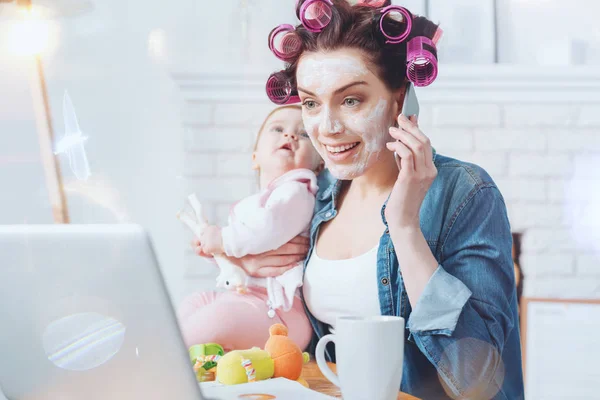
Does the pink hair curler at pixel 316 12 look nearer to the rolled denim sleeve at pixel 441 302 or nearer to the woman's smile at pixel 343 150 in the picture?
the woman's smile at pixel 343 150

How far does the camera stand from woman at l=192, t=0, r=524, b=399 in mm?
842

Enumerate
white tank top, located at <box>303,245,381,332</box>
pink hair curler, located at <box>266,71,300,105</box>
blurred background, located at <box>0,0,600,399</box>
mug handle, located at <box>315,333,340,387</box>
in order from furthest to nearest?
blurred background, located at <box>0,0,600,399</box>, pink hair curler, located at <box>266,71,300,105</box>, white tank top, located at <box>303,245,381,332</box>, mug handle, located at <box>315,333,340,387</box>

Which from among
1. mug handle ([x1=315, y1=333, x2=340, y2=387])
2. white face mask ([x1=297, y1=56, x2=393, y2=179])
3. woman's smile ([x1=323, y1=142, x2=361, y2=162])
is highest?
white face mask ([x1=297, y1=56, x2=393, y2=179])

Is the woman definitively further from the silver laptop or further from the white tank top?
the silver laptop

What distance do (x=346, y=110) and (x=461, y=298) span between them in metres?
0.33

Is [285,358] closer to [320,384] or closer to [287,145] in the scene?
[320,384]

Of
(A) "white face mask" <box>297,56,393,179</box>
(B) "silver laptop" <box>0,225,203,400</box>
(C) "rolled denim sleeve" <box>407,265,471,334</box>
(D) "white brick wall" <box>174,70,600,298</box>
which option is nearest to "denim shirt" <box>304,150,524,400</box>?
(C) "rolled denim sleeve" <box>407,265,471,334</box>

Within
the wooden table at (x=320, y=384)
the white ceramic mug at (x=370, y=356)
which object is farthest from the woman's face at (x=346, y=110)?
the white ceramic mug at (x=370, y=356)

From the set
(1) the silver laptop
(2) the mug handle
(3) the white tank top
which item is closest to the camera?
(1) the silver laptop

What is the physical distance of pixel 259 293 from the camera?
3.32 ft

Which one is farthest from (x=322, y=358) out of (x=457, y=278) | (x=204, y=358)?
(x=457, y=278)

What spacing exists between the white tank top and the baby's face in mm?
187

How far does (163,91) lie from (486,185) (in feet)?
3.70

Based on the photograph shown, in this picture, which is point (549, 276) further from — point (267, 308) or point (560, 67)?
point (267, 308)
